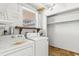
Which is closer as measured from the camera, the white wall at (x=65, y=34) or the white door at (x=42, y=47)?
the white door at (x=42, y=47)

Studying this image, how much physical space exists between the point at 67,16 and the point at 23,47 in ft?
2.98

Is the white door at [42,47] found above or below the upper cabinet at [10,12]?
below

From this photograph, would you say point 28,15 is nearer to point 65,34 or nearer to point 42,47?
point 42,47

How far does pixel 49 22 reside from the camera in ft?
4.15

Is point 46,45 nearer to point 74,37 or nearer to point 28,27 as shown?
point 28,27

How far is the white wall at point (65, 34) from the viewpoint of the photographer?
50.7 inches

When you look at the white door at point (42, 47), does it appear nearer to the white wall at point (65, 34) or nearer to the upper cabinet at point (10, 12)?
the white wall at point (65, 34)

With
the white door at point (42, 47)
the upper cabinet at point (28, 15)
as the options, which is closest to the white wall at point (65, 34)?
the white door at point (42, 47)

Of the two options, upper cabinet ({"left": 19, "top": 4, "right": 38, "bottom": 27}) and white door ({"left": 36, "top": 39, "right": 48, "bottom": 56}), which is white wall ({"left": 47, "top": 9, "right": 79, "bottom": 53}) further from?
upper cabinet ({"left": 19, "top": 4, "right": 38, "bottom": 27})

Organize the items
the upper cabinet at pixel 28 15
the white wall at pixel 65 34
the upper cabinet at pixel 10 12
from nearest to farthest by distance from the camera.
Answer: the upper cabinet at pixel 10 12
the upper cabinet at pixel 28 15
the white wall at pixel 65 34

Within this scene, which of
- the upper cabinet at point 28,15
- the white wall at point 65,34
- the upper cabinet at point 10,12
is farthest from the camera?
the white wall at point 65,34

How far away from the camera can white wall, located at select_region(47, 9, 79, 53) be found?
50.7 inches

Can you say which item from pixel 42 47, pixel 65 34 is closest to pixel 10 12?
pixel 42 47

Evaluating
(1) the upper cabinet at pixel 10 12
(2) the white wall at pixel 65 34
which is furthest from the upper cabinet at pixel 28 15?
(2) the white wall at pixel 65 34
